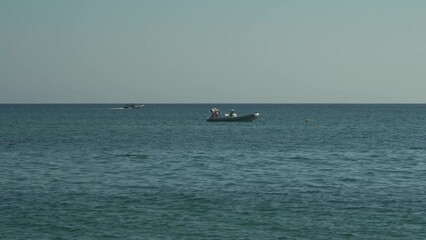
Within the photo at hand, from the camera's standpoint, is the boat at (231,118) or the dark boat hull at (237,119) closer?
the dark boat hull at (237,119)

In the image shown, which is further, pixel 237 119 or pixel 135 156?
pixel 237 119

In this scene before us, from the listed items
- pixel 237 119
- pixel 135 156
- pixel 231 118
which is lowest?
pixel 135 156

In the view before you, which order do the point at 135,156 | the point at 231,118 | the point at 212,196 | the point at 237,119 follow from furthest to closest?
1. the point at 237,119
2. the point at 231,118
3. the point at 135,156
4. the point at 212,196

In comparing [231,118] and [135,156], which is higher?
[231,118]

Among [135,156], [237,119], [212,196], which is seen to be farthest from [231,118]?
[212,196]

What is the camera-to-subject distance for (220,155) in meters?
64.5

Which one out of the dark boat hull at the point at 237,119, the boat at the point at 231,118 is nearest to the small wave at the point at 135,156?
the boat at the point at 231,118

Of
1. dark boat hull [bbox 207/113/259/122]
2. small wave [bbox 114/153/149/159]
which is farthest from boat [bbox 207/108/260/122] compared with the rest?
small wave [bbox 114/153/149/159]

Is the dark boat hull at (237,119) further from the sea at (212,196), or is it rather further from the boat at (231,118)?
the sea at (212,196)

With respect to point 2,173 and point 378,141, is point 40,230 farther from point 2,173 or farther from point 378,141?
point 378,141

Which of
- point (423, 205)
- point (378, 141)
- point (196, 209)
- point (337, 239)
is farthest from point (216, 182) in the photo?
point (378, 141)

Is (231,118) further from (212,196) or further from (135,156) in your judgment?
(212,196)

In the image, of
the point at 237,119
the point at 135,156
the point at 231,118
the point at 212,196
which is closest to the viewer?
the point at 212,196

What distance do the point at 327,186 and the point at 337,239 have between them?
13.6 metres
